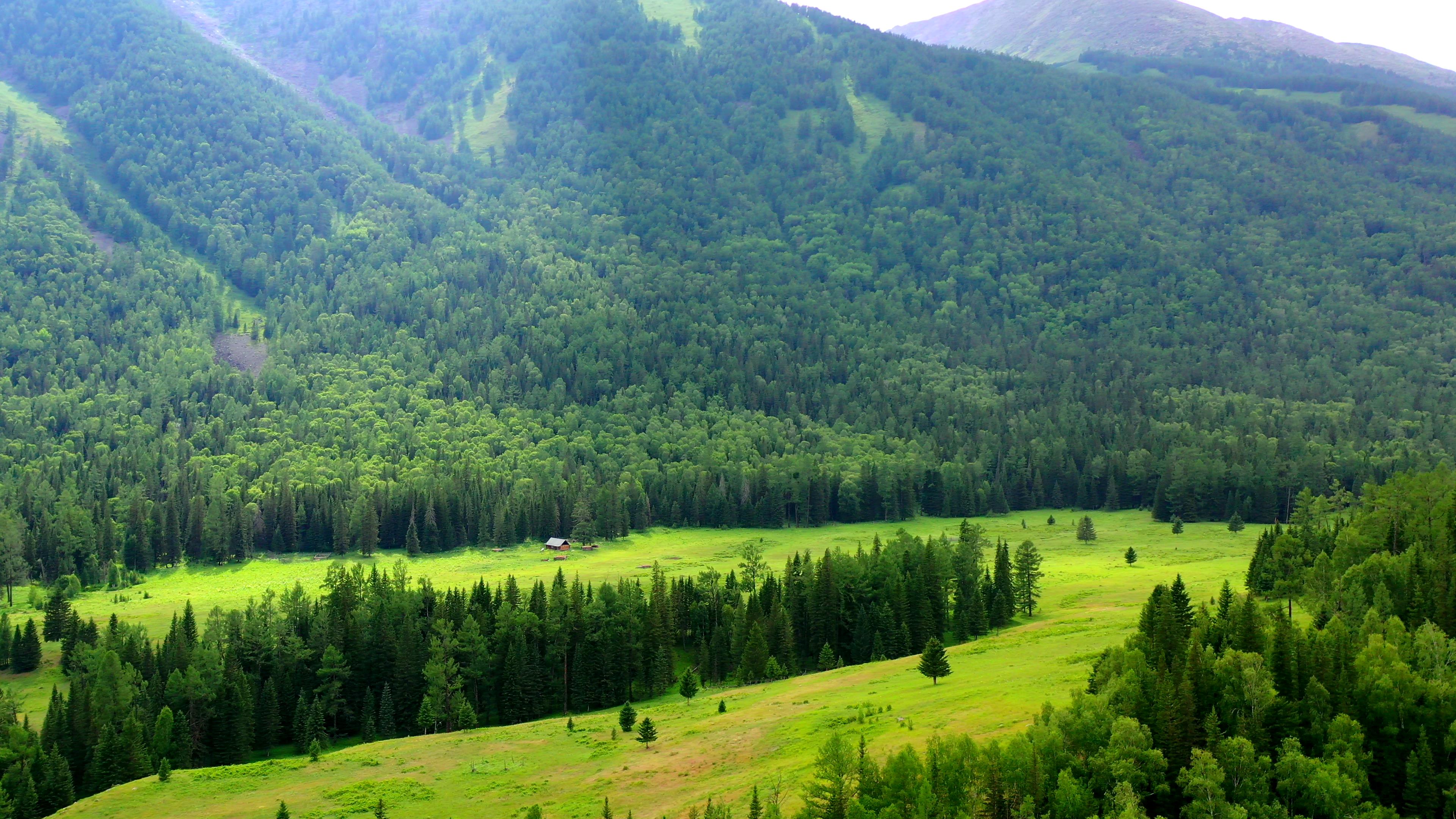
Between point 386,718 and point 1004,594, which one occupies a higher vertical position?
point 1004,594

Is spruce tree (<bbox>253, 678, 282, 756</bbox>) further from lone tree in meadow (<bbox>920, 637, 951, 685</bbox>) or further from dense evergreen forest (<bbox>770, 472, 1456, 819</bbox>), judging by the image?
lone tree in meadow (<bbox>920, 637, 951, 685</bbox>)

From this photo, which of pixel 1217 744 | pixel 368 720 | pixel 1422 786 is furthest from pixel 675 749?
pixel 1422 786

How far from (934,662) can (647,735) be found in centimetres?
2614

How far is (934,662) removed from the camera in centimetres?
10556

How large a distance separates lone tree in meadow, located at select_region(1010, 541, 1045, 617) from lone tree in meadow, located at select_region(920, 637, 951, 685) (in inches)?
1330

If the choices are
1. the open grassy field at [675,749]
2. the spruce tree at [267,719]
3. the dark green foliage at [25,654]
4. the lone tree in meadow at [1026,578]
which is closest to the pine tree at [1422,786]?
the open grassy field at [675,749]

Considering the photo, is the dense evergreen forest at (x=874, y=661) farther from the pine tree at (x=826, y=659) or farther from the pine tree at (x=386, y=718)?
the pine tree at (x=826, y=659)

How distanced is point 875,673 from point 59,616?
102502 millimetres

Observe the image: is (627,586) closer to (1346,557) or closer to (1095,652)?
(1095,652)

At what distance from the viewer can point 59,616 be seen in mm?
148000

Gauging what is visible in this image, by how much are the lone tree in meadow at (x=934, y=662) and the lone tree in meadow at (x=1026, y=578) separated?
33778mm

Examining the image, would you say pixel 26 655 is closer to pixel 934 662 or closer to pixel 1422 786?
pixel 934 662

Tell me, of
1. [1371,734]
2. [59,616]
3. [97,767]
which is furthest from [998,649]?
[59,616]

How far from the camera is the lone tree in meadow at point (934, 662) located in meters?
106
